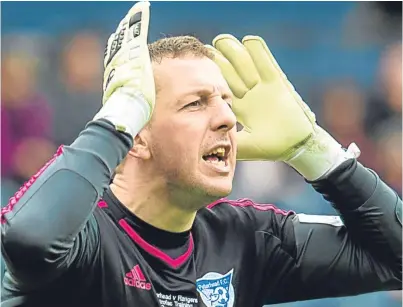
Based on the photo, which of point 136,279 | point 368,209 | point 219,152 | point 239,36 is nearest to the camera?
point 136,279

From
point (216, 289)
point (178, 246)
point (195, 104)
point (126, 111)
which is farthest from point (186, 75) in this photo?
point (216, 289)

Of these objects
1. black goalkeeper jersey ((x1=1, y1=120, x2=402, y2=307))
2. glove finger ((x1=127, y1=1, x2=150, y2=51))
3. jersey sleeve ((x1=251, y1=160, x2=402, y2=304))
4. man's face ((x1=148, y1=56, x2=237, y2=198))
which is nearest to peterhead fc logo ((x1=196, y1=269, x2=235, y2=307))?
black goalkeeper jersey ((x1=1, y1=120, x2=402, y2=307))

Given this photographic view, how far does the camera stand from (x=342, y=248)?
2.48m

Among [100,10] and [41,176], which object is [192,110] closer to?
[41,176]

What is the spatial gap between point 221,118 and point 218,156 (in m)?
0.10

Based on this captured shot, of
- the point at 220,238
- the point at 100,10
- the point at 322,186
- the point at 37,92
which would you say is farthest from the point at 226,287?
the point at 100,10

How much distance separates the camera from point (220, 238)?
2406 millimetres

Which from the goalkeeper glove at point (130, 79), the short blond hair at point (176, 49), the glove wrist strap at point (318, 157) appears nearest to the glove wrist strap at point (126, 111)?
the goalkeeper glove at point (130, 79)

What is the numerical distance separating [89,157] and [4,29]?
409 centimetres

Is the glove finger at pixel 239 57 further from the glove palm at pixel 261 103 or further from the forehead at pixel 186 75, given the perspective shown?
the forehead at pixel 186 75

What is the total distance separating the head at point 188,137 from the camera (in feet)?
7.18

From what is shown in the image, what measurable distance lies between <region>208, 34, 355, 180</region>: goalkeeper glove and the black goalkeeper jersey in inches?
2.8

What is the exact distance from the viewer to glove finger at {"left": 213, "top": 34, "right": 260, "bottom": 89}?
2.44m

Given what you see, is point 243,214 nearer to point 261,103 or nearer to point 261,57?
point 261,103
